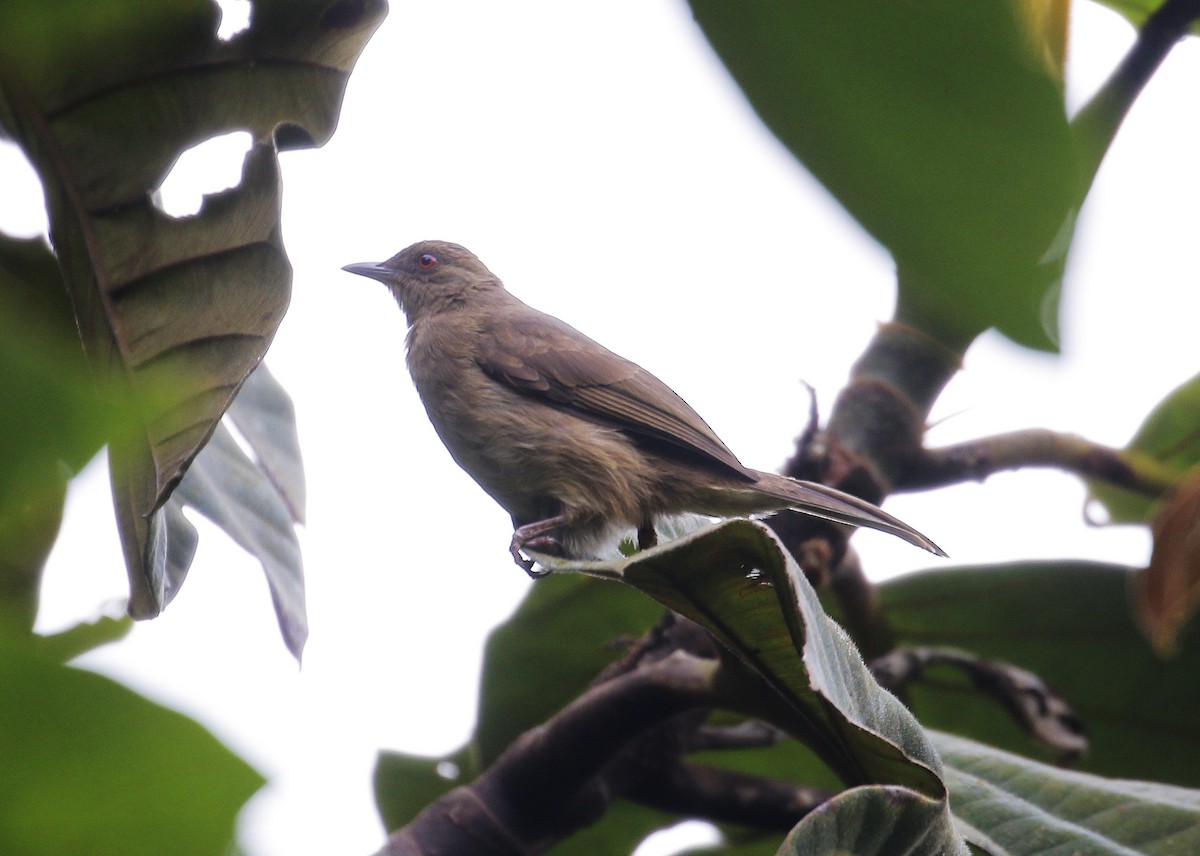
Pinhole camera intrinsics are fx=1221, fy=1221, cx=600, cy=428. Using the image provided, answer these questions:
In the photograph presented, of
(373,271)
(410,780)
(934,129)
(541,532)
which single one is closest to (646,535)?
(541,532)

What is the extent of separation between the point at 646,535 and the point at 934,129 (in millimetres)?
2868

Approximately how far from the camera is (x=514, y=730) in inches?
147

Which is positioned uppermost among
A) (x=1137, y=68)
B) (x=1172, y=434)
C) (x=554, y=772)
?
(x=1137, y=68)

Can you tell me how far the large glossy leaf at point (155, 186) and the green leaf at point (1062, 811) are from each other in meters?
1.60

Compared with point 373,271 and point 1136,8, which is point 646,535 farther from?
point 373,271

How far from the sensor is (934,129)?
0.87 meters

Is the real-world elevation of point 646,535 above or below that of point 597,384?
below

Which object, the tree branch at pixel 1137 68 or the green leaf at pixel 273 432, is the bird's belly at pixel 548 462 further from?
the tree branch at pixel 1137 68

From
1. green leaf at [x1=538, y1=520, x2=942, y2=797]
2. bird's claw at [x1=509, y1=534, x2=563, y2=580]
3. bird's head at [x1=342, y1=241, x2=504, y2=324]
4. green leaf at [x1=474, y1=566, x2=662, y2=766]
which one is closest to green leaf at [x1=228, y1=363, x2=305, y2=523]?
bird's claw at [x1=509, y1=534, x2=563, y2=580]

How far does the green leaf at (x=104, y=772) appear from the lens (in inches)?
18.2

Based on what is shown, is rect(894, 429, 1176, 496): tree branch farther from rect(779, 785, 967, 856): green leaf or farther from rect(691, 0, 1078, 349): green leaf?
rect(691, 0, 1078, 349): green leaf

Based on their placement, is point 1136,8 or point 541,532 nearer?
point 1136,8

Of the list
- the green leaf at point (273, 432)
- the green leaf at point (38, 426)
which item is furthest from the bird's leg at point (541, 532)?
the green leaf at point (38, 426)

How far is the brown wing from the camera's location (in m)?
3.78
